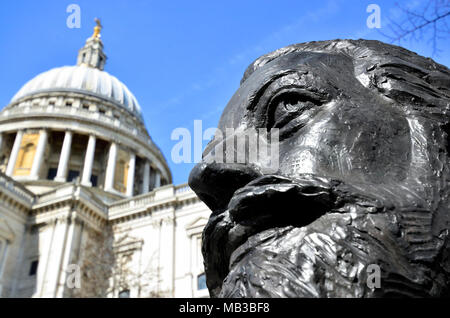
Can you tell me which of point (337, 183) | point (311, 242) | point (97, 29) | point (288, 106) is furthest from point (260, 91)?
point (97, 29)

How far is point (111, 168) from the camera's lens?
30516 mm

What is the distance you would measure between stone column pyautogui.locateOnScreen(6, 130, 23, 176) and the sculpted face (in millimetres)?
31616

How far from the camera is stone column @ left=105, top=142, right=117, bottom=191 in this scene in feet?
97.8

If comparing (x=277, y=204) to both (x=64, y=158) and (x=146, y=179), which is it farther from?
(x=146, y=179)

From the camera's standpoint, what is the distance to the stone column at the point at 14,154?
2948 centimetres

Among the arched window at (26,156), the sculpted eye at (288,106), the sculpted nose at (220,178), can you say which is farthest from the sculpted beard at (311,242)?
the arched window at (26,156)

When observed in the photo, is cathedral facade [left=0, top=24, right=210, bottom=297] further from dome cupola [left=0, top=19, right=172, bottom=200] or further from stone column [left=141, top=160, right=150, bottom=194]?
stone column [left=141, top=160, right=150, bottom=194]

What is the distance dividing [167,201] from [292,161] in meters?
22.1

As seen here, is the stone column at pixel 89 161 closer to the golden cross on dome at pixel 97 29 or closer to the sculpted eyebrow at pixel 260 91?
the golden cross on dome at pixel 97 29

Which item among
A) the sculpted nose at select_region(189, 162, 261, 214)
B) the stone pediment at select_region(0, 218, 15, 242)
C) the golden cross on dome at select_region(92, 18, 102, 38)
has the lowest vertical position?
the sculpted nose at select_region(189, 162, 261, 214)

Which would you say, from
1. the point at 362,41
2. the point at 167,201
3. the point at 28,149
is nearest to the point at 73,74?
the point at 28,149

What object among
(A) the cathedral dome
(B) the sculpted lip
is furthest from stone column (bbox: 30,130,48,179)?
(B) the sculpted lip

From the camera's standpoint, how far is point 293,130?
1244 mm
